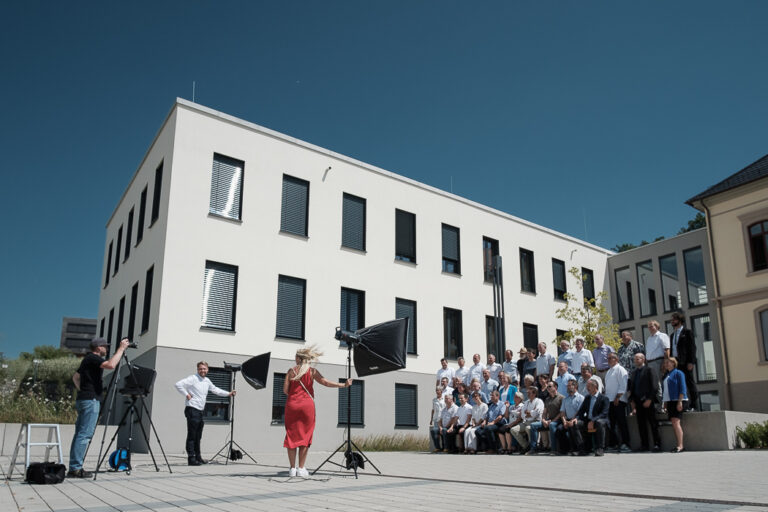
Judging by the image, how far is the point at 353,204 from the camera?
23844mm

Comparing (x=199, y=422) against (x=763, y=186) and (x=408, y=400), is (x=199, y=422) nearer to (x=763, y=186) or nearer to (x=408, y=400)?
(x=408, y=400)

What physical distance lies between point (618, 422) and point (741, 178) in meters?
16.6

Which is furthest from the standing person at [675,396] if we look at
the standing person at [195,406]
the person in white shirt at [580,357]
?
the standing person at [195,406]

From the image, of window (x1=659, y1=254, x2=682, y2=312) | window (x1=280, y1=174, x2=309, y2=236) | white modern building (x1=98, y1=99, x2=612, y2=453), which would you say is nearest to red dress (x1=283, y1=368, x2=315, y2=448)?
white modern building (x1=98, y1=99, x2=612, y2=453)

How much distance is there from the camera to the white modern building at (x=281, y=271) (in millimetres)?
18953

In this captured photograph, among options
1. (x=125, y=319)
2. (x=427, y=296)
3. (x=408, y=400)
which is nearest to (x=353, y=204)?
(x=427, y=296)

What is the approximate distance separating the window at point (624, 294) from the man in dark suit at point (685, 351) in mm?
18112

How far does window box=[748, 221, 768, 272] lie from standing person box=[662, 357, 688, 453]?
46.3 feet

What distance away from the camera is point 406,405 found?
76.7ft

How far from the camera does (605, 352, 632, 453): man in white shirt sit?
1335cm

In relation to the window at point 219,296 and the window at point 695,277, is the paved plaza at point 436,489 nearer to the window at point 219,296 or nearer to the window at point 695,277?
the window at point 219,296

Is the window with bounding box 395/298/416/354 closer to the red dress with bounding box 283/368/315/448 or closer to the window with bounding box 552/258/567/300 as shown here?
the window with bounding box 552/258/567/300

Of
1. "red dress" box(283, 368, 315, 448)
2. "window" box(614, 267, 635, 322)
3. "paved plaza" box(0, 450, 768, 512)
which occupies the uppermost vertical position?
"window" box(614, 267, 635, 322)

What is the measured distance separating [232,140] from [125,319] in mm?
7585
